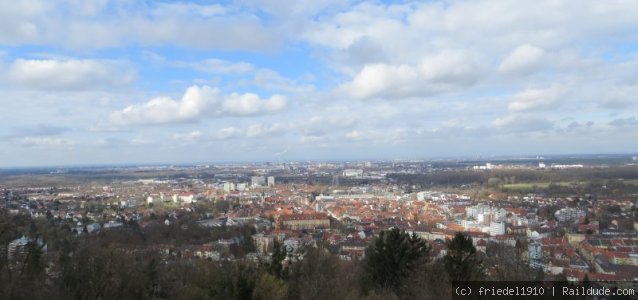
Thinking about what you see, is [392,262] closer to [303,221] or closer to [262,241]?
[262,241]

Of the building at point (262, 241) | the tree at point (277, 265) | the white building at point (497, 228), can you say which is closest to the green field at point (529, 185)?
the white building at point (497, 228)

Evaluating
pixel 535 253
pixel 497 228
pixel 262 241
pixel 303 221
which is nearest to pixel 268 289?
pixel 535 253

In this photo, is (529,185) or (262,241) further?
(529,185)

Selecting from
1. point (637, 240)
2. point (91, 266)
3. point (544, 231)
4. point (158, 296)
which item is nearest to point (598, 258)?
point (637, 240)

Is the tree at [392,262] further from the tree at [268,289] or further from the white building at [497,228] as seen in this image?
the white building at [497,228]

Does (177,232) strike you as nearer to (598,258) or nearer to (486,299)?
(598,258)

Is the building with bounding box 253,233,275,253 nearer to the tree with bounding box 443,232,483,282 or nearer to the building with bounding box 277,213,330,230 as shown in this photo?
the building with bounding box 277,213,330,230

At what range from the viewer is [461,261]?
51.5 feet

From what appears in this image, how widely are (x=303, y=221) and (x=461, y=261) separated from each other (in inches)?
1376

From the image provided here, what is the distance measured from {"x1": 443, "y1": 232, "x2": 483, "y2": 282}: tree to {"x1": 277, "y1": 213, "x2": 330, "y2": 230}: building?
104 ft

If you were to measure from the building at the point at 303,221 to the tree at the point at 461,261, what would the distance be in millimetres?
31837

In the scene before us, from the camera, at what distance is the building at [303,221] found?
4881 centimetres

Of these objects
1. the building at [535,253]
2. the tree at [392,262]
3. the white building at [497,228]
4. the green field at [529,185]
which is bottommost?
the white building at [497,228]

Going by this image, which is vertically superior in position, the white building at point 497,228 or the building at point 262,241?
the building at point 262,241
